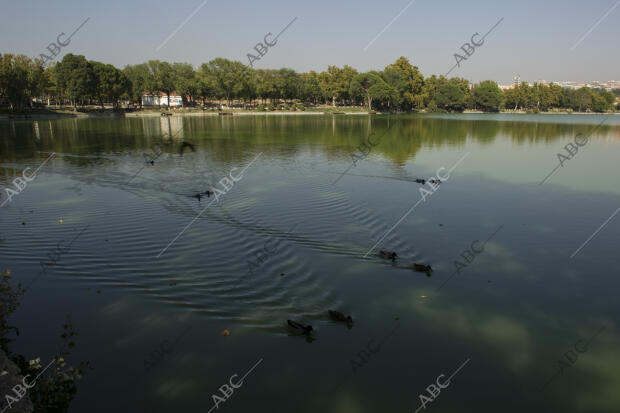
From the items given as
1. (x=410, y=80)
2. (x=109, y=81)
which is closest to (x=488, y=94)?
(x=410, y=80)

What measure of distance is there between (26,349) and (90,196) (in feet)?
39.5

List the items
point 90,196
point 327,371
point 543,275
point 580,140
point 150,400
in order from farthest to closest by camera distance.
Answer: point 580,140 → point 90,196 → point 543,275 → point 327,371 → point 150,400

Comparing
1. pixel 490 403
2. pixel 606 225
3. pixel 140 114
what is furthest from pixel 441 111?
pixel 490 403

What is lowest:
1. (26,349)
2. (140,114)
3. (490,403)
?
(490,403)

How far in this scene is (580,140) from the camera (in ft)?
160

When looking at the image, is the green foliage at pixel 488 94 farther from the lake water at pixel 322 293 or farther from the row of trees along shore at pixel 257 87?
the lake water at pixel 322 293

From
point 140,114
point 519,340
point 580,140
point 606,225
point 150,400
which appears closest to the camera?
point 150,400

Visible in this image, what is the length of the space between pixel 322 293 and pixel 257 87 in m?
124

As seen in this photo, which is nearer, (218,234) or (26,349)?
(26,349)

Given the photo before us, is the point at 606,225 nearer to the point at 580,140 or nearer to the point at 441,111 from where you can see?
the point at 580,140

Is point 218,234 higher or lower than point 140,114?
lower

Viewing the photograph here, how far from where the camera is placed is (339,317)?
8586mm

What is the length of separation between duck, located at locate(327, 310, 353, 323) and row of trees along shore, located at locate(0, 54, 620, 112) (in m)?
94.1

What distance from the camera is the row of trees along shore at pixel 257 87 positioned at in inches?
3740
